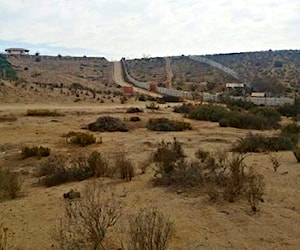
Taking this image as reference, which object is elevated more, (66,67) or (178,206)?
(66,67)

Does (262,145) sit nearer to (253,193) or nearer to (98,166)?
(98,166)

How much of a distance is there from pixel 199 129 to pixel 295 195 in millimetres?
16026

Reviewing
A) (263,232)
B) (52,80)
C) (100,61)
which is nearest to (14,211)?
(263,232)

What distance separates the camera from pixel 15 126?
25.4 metres

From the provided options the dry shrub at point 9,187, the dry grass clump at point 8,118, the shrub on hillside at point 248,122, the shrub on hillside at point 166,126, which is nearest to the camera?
the dry shrub at point 9,187

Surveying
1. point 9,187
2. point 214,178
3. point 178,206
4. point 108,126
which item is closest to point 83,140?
point 108,126

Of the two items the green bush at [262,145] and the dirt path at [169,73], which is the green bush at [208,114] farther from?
the dirt path at [169,73]

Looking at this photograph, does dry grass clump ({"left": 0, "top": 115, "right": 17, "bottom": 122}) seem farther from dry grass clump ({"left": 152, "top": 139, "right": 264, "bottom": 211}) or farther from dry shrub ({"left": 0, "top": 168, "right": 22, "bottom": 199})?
dry shrub ({"left": 0, "top": 168, "right": 22, "bottom": 199})

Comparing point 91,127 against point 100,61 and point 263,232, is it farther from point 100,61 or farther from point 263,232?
point 100,61

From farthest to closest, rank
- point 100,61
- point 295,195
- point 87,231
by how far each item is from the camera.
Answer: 1. point 100,61
2. point 295,195
3. point 87,231

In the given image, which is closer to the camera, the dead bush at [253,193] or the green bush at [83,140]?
the dead bush at [253,193]

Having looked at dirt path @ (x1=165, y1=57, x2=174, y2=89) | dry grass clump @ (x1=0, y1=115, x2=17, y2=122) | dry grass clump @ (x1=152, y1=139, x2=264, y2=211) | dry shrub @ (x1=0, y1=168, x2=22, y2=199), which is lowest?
dry grass clump @ (x1=0, y1=115, x2=17, y2=122)

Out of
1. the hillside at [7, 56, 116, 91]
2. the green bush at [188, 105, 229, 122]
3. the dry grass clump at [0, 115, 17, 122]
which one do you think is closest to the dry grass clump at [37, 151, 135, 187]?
the dry grass clump at [0, 115, 17, 122]

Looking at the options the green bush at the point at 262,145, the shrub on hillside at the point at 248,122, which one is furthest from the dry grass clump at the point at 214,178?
the shrub on hillside at the point at 248,122
